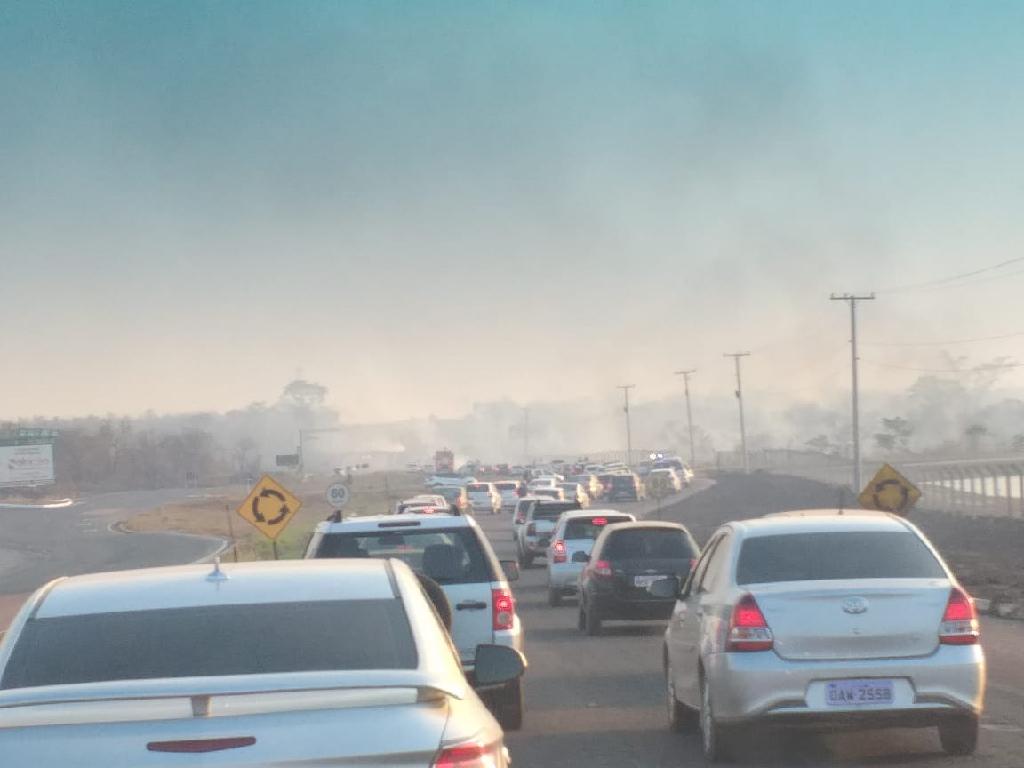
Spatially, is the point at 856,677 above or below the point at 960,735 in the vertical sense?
above

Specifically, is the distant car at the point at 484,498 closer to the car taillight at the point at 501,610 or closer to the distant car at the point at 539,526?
the distant car at the point at 539,526

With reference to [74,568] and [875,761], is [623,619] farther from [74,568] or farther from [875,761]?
[74,568]

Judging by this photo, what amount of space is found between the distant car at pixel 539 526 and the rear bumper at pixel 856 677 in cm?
2804

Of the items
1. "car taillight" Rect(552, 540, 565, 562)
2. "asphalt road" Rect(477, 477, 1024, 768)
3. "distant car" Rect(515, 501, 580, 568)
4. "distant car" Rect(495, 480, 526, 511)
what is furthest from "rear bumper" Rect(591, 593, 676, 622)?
"distant car" Rect(495, 480, 526, 511)

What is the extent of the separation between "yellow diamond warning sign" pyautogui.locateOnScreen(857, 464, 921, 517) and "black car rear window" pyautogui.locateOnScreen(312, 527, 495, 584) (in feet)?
57.7

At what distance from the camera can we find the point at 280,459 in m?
53.2

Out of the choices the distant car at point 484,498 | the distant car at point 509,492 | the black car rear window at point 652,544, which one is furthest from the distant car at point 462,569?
the distant car at point 509,492

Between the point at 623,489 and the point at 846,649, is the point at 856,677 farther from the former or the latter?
the point at 623,489

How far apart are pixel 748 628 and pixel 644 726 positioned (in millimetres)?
2925

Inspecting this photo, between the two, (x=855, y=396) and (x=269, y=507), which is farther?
(x=855, y=396)

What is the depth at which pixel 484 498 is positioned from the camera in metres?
80.4

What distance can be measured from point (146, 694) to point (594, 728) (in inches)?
333

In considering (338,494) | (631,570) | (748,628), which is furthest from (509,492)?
(748,628)

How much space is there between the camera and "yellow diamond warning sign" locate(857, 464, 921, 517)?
→ 94.6ft
